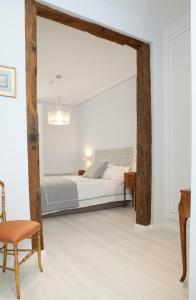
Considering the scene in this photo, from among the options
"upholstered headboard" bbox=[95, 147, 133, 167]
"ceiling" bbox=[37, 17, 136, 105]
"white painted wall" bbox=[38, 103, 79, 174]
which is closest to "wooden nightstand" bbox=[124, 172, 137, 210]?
"upholstered headboard" bbox=[95, 147, 133, 167]

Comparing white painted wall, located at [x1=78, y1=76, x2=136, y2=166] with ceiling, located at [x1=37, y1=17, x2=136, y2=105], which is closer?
ceiling, located at [x1=37, y1=17, x2=136, y2=105]

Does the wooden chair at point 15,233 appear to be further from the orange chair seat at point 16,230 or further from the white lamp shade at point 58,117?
the white lamp shade at point 58,117

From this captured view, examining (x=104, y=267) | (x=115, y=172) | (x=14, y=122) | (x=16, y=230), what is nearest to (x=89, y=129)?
(x=115, y=172)

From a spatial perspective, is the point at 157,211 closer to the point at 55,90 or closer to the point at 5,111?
the point at 5,111

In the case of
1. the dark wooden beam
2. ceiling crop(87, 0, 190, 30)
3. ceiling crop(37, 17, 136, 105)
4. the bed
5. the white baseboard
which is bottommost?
the white baseboard

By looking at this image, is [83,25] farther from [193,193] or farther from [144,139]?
[193,193]

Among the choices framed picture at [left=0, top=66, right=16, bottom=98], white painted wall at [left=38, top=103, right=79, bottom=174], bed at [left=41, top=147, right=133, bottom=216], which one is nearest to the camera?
→ framed picture at [left=0, top=66, right=16, bottom=98]

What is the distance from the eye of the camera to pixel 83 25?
2.75 meters

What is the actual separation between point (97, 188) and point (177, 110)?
2056 mm

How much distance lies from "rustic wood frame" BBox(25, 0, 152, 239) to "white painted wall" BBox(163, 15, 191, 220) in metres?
0.28

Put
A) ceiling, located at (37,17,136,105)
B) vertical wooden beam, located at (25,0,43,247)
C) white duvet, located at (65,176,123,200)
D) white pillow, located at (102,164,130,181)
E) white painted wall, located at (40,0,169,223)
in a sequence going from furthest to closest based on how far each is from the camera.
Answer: white pillow, located at (102,164,130,181) → white duvet, located at (65,176,123,200) → ceiling, located at (37,17,136,105) → white painted wall, located at (40,0,169,223) → vertical wooden beam, located at (25,0,43,247)

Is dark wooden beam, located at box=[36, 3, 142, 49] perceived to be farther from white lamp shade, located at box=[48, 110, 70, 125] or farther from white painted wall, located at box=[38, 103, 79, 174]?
white painted wall, located at box=[38, 103, 79, 174]

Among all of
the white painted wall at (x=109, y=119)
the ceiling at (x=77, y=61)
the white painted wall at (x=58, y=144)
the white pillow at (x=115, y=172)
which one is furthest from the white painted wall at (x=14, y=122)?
the white painted wall at (x=58, y=144)

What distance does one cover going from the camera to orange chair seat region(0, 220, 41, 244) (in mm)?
1677
